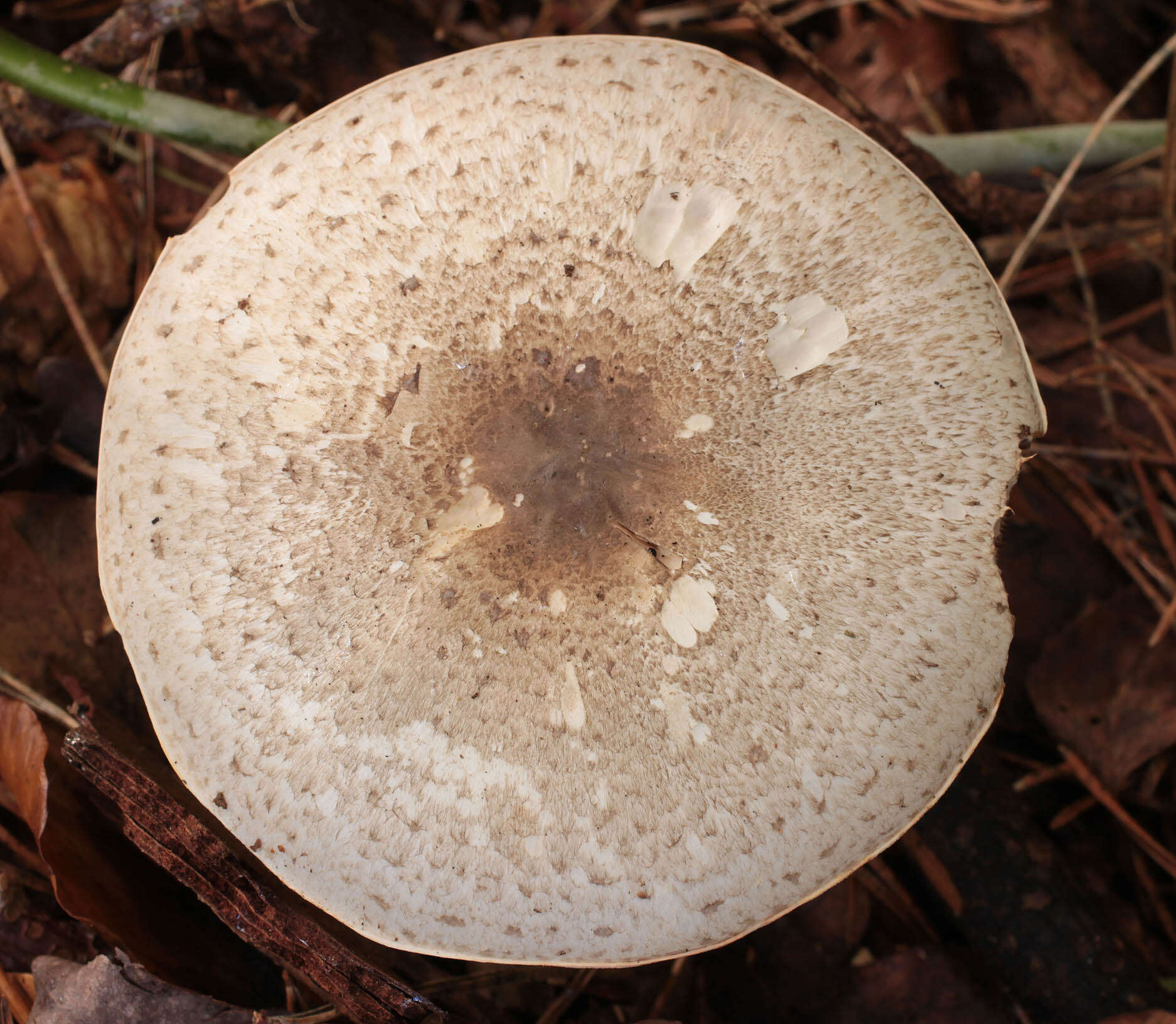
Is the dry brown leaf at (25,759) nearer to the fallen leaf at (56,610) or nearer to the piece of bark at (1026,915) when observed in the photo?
the fallen leaf at (56,610)

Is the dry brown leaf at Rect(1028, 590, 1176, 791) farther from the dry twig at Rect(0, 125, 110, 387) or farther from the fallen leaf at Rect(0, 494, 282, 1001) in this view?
the dry twig at Rect(0, 125, 110, 387)

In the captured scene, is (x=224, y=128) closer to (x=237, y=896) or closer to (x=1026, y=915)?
(x=237, y=896)

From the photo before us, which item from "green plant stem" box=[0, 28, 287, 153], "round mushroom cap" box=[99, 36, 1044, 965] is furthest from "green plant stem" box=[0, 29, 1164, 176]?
"round mushroom cap" box=[99, 36, 1044, 965]

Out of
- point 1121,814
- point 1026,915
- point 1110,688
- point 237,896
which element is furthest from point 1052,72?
point 237,896

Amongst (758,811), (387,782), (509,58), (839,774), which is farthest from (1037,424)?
(387,782)

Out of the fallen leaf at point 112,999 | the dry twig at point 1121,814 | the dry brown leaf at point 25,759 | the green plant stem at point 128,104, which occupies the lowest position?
the dry twig at point 1121,814

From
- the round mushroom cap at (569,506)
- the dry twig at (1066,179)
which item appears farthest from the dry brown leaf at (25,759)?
the dry twig at (1066,179)
